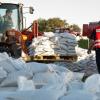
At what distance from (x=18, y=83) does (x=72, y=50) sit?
12.0 metres

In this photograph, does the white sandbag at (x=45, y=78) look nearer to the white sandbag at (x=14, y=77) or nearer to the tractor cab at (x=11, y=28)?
the white sandbag at (x=14, y=77)

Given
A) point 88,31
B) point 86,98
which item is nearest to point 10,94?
point 86,98

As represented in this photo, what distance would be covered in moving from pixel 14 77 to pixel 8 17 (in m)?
9.69

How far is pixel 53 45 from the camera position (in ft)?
55.8

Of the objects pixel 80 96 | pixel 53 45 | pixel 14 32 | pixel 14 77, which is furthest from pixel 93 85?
pixel 53 45

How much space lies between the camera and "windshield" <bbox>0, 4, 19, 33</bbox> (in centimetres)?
1498

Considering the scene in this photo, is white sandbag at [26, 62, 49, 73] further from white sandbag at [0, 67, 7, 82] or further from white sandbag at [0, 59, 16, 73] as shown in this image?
white sandbag at [0, 67, 7, 82]

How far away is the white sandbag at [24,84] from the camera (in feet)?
16.1

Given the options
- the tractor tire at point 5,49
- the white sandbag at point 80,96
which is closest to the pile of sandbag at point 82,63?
the tractor tire at point 5,49

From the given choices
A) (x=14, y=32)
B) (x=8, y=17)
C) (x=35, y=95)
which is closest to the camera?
(x=35, y=95)

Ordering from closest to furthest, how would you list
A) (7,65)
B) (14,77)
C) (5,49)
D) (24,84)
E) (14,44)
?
(24,84), (14,77), (7,65), (5,49), (14,44)

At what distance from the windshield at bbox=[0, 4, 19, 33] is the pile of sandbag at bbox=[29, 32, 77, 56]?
130cm

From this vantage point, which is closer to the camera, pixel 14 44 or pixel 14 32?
pixel 14 44

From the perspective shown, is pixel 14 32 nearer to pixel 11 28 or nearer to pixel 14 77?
pixel 11 28
